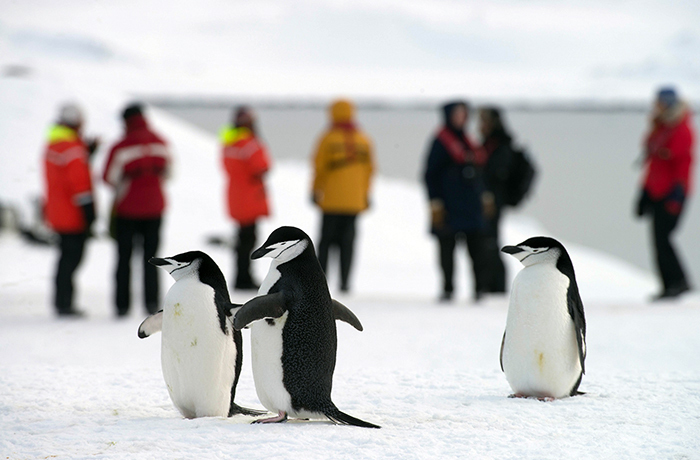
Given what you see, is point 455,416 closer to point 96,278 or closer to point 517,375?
point 517,375

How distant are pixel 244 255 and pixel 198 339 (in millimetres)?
2870

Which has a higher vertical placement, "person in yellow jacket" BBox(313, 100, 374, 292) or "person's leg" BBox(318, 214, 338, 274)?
"person in yellow jacket" BBox(313, 100, 374, 292)

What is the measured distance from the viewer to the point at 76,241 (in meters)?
3.99

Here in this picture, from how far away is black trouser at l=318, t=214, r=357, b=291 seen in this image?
452 centimetres

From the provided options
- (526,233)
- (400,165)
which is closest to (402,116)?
(400,165)

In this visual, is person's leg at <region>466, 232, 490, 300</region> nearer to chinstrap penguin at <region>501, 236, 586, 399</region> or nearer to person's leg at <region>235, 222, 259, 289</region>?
person's leg at <region>235, 222, 259, 289</region>

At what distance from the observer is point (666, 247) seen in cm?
434

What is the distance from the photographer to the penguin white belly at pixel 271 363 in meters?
1.70

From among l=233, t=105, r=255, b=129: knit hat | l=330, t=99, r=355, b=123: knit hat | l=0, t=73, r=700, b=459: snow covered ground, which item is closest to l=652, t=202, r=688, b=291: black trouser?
l=0, t=73, r=700, b=459: snow covered ground

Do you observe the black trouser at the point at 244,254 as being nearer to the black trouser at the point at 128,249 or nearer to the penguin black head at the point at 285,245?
the black trouser at the point at 128,249

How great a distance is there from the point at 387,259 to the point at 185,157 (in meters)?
3.36

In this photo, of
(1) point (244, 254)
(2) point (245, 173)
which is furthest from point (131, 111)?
(1) point (244, 254)

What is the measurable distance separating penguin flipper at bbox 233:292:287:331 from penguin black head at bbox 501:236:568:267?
66cm

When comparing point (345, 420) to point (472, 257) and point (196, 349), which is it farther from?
point (472, 257)
